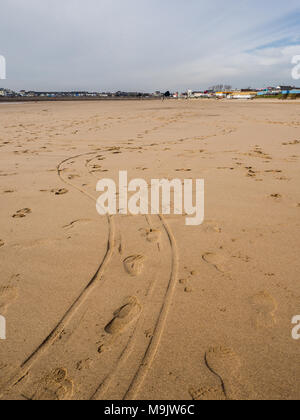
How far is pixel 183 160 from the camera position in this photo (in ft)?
17.1

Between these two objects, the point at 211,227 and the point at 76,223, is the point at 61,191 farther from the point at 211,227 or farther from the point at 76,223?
the point at 211,227

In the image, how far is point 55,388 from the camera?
132cm

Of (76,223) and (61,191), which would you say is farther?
Result: (61,191)

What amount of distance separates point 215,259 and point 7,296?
1.65 meters

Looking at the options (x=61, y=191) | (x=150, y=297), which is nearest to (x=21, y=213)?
(x=61, y=191)

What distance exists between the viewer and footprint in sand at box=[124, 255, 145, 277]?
83.0 inches

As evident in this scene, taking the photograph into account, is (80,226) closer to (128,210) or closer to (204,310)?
(128,210)

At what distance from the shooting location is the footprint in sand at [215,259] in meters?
2.15

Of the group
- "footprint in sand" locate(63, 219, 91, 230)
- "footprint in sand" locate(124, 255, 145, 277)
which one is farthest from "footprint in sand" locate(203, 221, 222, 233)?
"footprint in sand" locate(63, 219, 91, 230)

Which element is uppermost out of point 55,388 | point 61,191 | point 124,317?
point 61,191

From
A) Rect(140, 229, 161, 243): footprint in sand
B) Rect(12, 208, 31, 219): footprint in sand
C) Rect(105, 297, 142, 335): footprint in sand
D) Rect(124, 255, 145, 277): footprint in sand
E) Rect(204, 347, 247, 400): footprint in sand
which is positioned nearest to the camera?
Rect(204, 347, 247, 400): footprint in sand

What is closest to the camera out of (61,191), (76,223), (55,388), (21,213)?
(55,388)

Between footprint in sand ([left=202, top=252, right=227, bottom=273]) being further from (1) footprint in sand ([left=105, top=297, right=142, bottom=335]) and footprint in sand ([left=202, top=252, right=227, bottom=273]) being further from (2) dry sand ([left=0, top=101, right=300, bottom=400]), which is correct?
(1) footprint in sand ([left=105, top=297, right=142, bottom=335])
